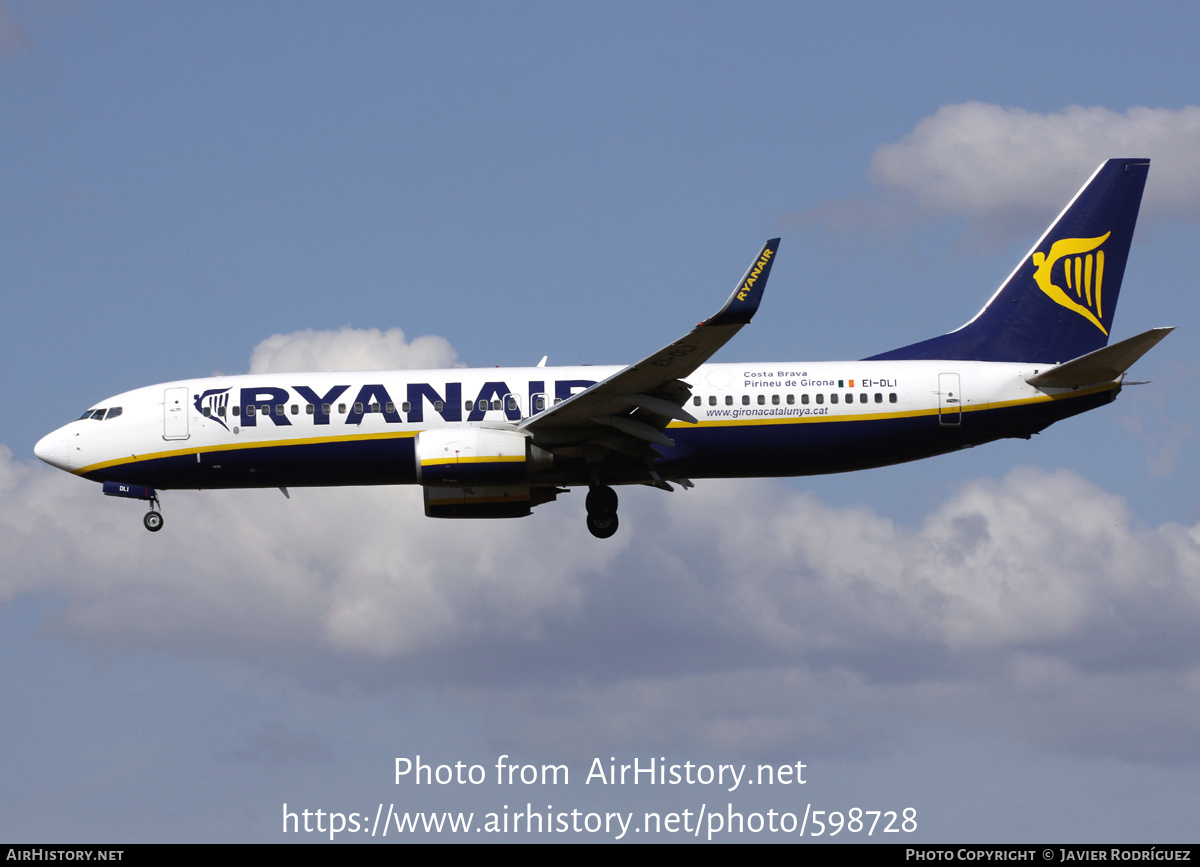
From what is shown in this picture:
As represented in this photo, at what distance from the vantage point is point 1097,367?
114ft

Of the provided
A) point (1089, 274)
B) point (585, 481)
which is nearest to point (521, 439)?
point (585, 481)

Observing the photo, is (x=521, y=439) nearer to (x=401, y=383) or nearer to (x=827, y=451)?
(x=401, y=383)

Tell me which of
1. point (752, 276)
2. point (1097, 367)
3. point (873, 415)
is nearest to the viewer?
point (752, 276)

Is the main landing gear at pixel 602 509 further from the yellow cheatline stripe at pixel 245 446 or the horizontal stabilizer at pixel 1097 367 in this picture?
the horizontal stabilizer at pixel 1097 367

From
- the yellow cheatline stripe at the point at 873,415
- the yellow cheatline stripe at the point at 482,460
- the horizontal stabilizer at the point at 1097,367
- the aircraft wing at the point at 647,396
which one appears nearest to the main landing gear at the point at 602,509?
the aircraft wing at the point at 647,396

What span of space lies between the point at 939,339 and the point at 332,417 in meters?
16.3

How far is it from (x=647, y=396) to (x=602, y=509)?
4.11m

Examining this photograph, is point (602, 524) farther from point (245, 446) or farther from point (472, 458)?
point (245, 446)

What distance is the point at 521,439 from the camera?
34.1 metres

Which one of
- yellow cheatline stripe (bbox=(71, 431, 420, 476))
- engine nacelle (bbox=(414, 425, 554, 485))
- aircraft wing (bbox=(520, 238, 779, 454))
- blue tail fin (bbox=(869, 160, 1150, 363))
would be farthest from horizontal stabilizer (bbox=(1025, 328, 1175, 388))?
yellow cheatline stripe (bbox=(71, 431, 420, 476))

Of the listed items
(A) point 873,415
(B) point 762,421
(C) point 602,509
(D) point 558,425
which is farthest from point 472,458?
(A) point 873,415

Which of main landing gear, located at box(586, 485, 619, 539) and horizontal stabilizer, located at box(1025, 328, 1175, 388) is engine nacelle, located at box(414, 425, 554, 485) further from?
horizontal stabilizer, located at box(1025, 328, 1175, 388)

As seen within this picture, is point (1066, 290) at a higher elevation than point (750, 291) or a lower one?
higher

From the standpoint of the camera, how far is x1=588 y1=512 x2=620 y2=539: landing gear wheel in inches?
1427
